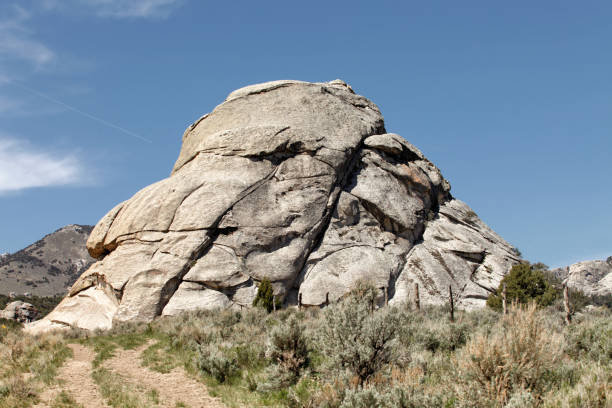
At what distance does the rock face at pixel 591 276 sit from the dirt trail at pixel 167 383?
254ft

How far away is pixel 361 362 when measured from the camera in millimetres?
12242

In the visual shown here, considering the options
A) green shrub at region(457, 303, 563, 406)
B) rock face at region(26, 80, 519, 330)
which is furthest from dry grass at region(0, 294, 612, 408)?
rock face at region(26, 80, 519, 330)

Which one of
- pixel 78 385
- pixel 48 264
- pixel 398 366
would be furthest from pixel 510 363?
pixel 48 264

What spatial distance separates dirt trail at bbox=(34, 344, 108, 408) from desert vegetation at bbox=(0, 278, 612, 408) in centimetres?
24

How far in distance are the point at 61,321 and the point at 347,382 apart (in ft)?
80.1

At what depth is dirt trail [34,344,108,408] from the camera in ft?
43.7

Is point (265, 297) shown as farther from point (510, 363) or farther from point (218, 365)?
point (510, 363)

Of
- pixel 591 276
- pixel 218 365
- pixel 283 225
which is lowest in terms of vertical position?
pixel 218 365

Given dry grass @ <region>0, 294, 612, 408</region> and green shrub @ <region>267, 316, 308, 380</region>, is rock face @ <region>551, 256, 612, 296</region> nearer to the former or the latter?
dry grass @ <region>0, 294, 612, 408</region>

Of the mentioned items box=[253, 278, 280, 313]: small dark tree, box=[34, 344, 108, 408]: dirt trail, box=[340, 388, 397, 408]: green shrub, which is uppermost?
box=[253, 278, 280, 313]: small dark tree

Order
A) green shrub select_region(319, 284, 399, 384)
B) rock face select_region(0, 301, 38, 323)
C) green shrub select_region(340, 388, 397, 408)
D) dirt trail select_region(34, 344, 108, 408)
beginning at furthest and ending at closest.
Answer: rock face select_region(0, 301, 38, 323), dirt trail select_region(34, 344, 108, 408), green shrub select_region(319, 284, 399, 384), green shrub select_region(340, 388, 397, 408)

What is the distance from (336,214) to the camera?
36.1 m

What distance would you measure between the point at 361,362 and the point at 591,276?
9222cm

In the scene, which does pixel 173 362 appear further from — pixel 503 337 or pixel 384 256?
pixel 384 256
